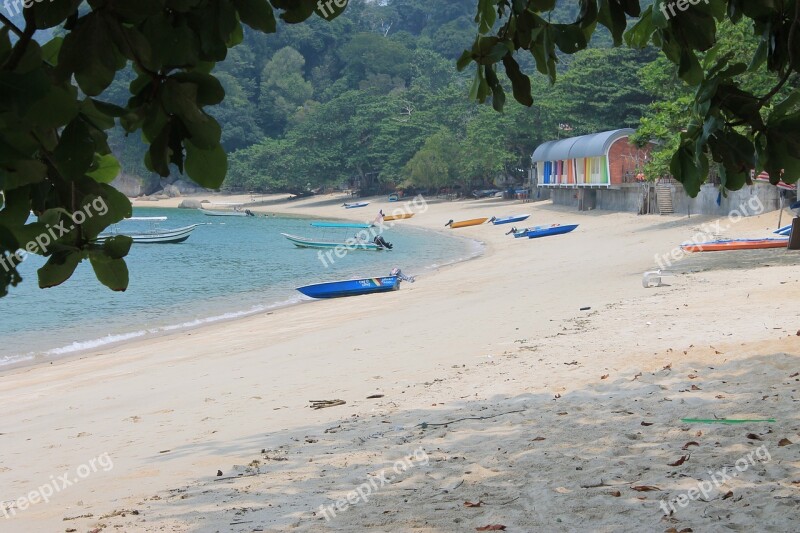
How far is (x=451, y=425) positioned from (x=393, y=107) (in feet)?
259

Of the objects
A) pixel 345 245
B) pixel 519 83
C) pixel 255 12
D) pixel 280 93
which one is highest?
pixel 280 93

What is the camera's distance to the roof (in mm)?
41406

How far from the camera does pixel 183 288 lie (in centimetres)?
2870

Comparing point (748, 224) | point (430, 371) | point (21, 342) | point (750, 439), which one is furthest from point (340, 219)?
point (750, 439)

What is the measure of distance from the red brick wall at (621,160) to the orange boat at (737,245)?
68.5ft

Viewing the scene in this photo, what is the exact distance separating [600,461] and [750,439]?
932 millimetres

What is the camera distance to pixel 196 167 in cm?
217

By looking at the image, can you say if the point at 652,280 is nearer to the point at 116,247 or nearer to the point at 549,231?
the point at 116,247

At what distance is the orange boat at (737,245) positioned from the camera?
1906 centimetres

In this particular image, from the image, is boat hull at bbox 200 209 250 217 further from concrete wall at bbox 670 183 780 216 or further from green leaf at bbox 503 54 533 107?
green leaf at bbox 503 54 533 107

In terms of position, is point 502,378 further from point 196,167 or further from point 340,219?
point 340,219

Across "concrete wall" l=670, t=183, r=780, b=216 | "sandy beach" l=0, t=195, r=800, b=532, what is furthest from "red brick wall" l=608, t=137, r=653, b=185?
"sandy beach" l=0, t=195, r=800, b=532

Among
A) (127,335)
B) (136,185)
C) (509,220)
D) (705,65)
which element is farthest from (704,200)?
(136,185)

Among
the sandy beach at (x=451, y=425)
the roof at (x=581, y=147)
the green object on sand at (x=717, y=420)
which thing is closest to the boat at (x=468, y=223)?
the roof at (x=581, y=147)
